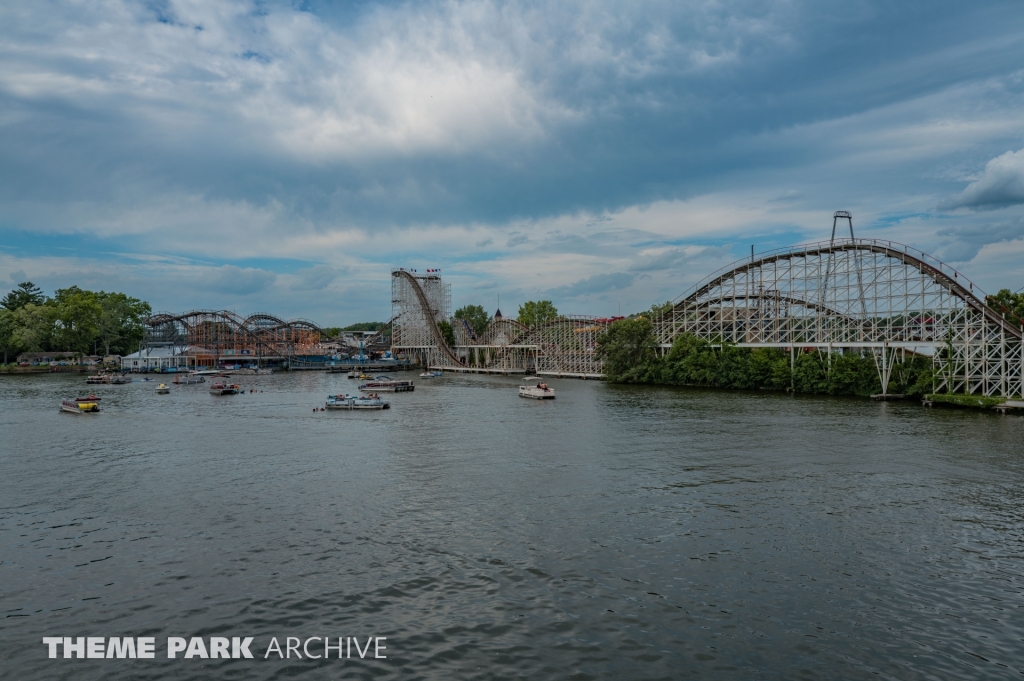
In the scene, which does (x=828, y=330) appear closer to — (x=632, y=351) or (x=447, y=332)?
(x=632, y=351)

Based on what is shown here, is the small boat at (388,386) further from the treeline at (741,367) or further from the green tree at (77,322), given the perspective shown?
the green tree at (77,322)

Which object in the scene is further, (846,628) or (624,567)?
(624,567)

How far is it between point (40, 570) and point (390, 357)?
136m

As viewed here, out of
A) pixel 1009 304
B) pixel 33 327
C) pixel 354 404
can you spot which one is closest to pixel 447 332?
pixel 33 327

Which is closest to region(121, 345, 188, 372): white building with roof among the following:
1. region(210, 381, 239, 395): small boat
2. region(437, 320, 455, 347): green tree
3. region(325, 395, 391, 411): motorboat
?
region(437, 320, 455, 347): green tree

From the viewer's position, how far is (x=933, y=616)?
14.3 meters

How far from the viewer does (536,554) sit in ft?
59.1

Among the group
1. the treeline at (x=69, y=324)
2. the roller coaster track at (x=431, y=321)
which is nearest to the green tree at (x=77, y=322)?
the treeline at (x=69, y=324)

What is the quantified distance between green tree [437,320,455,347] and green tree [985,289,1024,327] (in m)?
99.1

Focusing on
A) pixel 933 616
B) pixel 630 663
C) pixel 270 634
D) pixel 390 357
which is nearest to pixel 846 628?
pixel 933 616

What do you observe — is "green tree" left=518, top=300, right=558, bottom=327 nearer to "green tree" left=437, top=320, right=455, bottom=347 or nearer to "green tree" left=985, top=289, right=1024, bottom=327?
"green tree" left=437, top=320, right=455, bottom=347

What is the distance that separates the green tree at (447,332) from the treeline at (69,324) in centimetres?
6099

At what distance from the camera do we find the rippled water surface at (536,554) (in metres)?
12.9

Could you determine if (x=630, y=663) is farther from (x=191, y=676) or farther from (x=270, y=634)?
(x=191, y=676)
